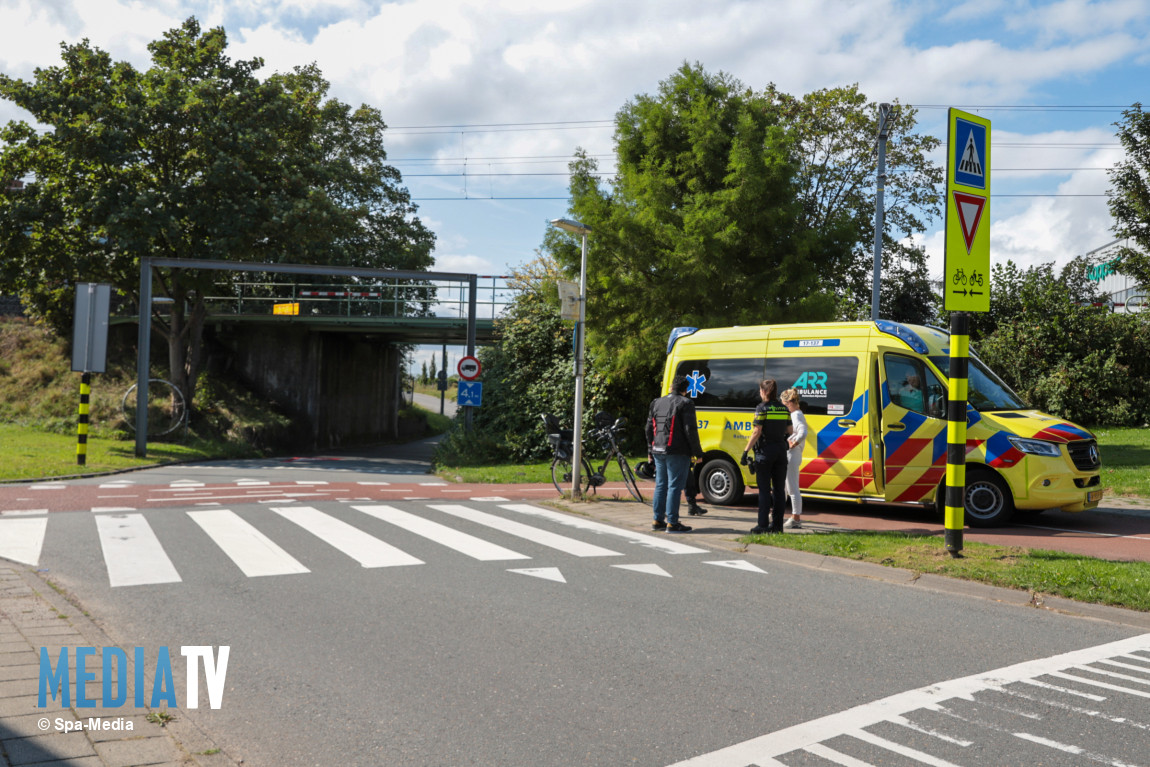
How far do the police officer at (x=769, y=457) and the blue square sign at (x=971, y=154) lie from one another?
9.74 ft

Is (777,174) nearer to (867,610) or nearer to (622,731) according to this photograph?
(867,610)

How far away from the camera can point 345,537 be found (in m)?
9.74

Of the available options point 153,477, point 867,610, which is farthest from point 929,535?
point 153,477

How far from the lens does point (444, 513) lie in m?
12.1

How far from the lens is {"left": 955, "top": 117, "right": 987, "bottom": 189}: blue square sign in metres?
8.77

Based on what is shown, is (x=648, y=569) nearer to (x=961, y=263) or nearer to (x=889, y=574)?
(x=889, y=574)

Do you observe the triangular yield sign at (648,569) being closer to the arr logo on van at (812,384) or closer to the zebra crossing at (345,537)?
the zebra crossing at (345,537)

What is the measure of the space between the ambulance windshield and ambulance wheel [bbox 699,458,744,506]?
3225 mm

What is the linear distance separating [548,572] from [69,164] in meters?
23.5

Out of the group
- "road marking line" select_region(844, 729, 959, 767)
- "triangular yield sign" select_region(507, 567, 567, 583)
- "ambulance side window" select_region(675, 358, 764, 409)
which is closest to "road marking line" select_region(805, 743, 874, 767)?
"road marking line" select_region(844, 729, 959, 767)

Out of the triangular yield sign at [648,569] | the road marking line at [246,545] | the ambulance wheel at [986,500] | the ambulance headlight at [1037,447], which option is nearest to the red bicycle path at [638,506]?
the ambulance wheel at [986,500]

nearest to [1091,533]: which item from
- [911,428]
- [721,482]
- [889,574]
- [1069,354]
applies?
[911,428]

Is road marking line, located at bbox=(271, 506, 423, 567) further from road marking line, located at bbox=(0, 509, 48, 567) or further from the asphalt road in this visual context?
road marking line, located at bbox=(0, 509, 48, 567)

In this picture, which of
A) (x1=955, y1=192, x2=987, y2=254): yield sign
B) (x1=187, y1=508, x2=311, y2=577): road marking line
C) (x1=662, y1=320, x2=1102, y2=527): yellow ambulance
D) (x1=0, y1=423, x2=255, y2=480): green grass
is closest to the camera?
(x1=187, y1=508, x2=311, y2=577): road marking line
